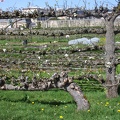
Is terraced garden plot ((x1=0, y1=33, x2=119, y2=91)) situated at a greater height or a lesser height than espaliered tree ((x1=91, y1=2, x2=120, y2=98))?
lesser

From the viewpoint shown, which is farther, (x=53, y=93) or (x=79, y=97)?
(x=53, y=93)

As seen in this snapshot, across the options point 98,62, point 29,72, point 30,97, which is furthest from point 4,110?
point 98,62

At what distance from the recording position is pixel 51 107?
855cm

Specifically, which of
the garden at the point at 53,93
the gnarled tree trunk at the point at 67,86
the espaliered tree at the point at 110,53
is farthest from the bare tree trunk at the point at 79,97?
the espaliered tree at the point at 110,53

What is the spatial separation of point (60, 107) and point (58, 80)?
830mm

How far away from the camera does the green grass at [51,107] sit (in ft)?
24.7

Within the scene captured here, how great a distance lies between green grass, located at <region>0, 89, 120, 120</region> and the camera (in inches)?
296

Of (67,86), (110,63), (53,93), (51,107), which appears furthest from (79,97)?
(53,93)

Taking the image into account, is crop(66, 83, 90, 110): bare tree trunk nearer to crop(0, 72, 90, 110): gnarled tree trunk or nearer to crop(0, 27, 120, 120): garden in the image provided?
crop(0, 72, 90, 110): gnarled tree trunk

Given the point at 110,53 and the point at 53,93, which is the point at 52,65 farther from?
the point at 110,53

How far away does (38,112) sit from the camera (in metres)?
8.02

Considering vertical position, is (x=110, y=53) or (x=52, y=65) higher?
(x=110, y=53)

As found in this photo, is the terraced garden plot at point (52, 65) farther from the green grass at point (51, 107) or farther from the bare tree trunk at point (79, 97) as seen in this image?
the bare tree trunk at point (79, 97)

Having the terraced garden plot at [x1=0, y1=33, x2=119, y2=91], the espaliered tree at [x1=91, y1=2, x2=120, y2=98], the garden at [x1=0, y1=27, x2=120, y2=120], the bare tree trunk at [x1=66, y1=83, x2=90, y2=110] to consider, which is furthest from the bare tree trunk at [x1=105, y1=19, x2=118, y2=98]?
the terraced garden plot at [x1=0, y1=33, x2=119, y2=91]
